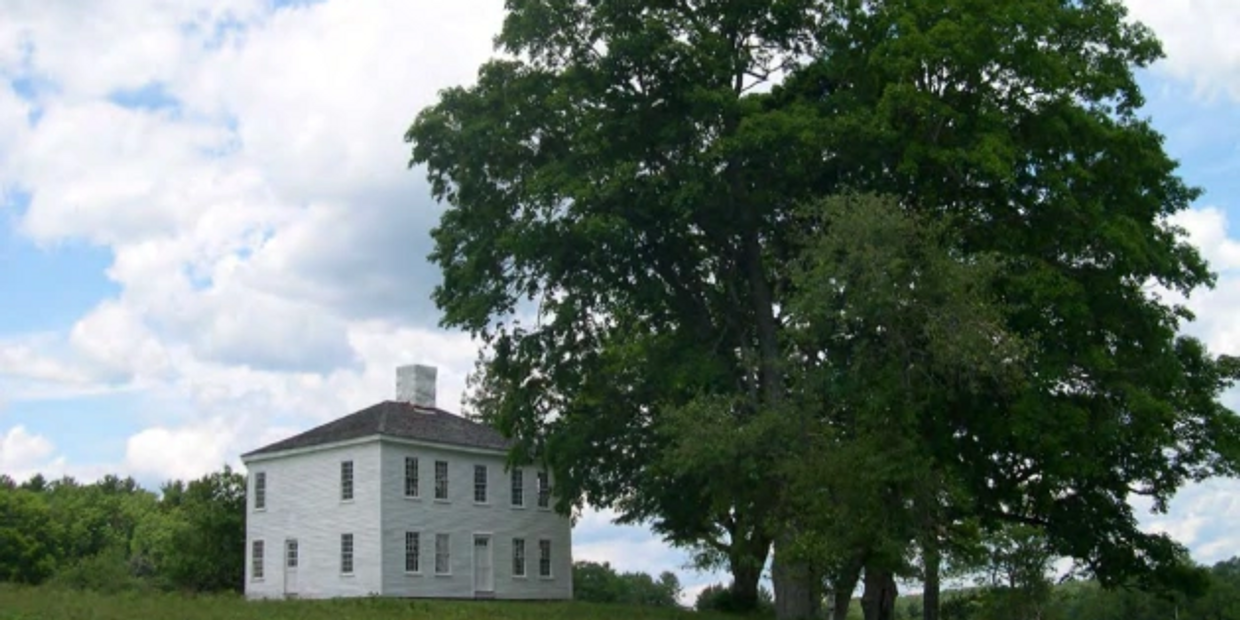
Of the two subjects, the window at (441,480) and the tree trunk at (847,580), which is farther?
the window at (441,480)

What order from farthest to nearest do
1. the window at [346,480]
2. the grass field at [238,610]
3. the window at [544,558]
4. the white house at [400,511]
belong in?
the window at [544,558] → the window at [346,480] → the white house at [400,511] → the grass field at [238,610]

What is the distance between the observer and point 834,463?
89.0 feet

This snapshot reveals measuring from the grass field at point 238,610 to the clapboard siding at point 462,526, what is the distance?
30.6 ft

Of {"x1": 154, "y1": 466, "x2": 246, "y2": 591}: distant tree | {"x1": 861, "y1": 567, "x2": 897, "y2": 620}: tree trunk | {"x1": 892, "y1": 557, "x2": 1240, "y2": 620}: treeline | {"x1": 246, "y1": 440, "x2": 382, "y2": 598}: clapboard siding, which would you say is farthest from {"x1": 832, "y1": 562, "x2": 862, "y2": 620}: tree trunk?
{"x1": 154, "y1": 466, "x2": 246, "y2": 591}: distant tree

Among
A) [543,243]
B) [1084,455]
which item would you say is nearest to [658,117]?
[543,243]

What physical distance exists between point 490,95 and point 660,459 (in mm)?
10347

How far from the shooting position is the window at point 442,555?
48.4m

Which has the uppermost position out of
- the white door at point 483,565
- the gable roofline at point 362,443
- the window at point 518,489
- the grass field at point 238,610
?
the gable roofline at point 362,443

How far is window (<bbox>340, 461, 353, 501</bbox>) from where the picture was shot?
47.4m

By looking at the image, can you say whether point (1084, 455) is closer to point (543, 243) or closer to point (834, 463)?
point (834, 463)

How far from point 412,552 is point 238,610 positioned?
20306 millimetres

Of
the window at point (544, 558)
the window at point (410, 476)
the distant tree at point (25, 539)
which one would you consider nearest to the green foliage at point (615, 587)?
the window at point (544, 558)

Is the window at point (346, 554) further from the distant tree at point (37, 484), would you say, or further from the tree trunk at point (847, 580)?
the distant tree at point (37, 484)

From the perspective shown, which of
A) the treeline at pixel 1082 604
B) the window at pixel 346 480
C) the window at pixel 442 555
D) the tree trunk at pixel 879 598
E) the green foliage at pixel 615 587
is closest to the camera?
the tree trunk at pixel 879 598
